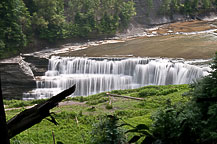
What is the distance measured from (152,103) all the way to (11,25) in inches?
750

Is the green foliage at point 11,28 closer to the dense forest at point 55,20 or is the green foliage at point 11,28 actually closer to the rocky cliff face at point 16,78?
the dense forest at point 55,20

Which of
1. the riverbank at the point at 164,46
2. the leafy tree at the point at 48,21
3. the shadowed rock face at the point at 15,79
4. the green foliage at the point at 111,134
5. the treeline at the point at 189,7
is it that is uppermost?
the treeline at the point at 189,7

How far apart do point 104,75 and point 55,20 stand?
12.4 m

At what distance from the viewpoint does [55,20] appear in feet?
101

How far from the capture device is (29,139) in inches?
358

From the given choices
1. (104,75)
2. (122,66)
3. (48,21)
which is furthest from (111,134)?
(48,21)

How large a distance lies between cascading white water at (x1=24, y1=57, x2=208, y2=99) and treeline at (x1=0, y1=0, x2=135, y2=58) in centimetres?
596

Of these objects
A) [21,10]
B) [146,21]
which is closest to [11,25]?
[21,10]

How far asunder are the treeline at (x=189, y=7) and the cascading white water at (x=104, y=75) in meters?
25.0

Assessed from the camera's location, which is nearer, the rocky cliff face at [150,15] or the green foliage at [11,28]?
the green foliage at [11,28]

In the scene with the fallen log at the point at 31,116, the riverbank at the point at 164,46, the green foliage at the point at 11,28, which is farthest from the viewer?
the green foliage at the point at 11,28

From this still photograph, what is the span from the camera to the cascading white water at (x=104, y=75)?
21.0m

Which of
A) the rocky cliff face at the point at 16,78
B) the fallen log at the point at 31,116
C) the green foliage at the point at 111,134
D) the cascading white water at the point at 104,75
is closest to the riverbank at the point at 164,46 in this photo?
the cascading white water at the point at 104,75

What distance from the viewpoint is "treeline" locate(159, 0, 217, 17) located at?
1752 inches
